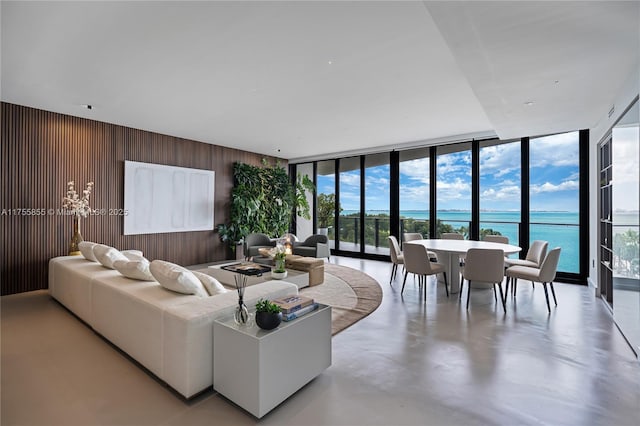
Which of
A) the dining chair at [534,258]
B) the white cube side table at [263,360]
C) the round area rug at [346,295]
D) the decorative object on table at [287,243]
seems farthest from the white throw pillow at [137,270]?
the dining chair at [534,258]

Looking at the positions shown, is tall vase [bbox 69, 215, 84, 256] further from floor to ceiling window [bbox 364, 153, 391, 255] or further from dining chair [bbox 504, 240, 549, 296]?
dining chair [bbox 504, 240, 549, 296]

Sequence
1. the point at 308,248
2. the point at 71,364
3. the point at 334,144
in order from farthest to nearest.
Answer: the point at 334,144
the point at 308,248
the point at 71,364

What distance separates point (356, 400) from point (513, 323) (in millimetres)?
2459

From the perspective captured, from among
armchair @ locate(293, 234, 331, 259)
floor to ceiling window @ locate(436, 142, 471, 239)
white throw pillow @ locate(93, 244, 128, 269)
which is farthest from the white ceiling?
armchair @ locate(293, 234, 331, 259)

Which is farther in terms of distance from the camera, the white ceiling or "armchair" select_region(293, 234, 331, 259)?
"armchair" select_region(293, 234, 331, 259)

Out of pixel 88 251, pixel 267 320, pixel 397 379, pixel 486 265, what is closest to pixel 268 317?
pixel 267 320

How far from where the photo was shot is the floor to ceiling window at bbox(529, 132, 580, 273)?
568 centimetres

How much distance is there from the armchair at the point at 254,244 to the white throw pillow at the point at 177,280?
394cm

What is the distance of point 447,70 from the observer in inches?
137

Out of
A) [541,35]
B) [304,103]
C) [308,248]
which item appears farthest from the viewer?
[308,248]

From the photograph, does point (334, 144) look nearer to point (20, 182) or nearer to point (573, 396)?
point (20, 182)

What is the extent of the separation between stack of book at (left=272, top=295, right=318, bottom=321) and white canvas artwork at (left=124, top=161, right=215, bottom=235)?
16.6 feet

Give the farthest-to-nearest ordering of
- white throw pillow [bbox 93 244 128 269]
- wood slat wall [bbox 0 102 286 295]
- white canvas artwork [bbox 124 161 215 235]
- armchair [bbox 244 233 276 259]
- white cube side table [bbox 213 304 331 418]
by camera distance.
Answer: armchair [bbox 244 233 276 259], white canvas artwork [bbox 124 161 215 235], wood slat wall [bbox 0 102 286 295], white throw pillow [bbox 93 244 128 269], white cube side table [bbox 213 304 331 418]

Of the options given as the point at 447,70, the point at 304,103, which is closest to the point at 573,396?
the point at 447,70
